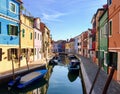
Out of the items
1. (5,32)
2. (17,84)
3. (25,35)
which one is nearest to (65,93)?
(17,84)

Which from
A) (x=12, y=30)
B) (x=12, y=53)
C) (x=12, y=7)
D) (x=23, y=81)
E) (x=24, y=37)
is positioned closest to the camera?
(x=23, y=81)

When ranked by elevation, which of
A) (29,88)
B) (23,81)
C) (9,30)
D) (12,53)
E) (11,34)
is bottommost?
(29,88)

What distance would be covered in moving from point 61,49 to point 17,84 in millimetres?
129116

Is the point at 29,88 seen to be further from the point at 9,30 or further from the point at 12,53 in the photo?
the point at 9,30

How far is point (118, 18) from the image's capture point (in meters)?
16.4

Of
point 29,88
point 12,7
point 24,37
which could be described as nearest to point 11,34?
point 12,7

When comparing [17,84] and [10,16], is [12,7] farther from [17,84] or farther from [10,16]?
[17,84]

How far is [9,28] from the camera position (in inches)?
965

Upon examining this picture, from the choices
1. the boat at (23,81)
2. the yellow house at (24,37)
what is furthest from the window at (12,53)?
the boat at (23,81)

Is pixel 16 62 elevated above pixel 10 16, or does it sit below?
below

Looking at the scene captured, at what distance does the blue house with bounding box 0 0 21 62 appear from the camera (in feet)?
75.2

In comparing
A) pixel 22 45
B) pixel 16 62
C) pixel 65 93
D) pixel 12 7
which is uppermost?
pixel 12 7

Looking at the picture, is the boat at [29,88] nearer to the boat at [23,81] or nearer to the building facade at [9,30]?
the boat at [23,81]

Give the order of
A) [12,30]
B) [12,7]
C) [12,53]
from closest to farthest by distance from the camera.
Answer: [12,7], [12,53], [12,30]
